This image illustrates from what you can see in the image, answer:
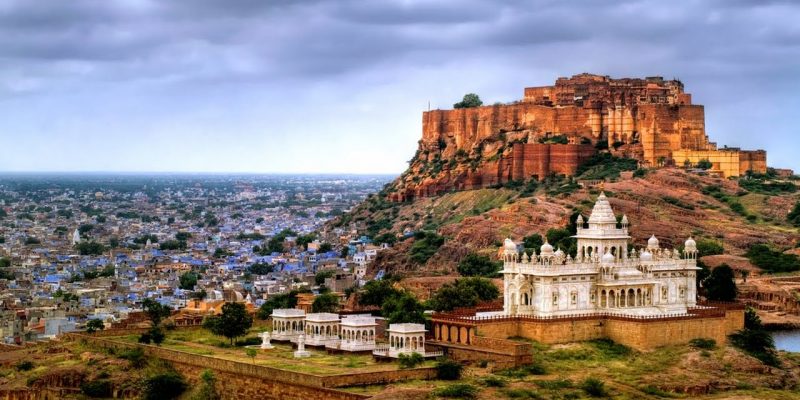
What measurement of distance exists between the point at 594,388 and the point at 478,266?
37312 millimetres

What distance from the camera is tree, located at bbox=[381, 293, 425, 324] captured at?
59.9m

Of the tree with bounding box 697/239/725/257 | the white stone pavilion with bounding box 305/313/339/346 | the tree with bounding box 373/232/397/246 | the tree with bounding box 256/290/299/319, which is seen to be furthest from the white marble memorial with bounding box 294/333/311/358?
the tree with bounding box 373/232/397/246

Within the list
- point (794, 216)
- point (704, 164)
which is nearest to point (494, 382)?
point (794, 216)

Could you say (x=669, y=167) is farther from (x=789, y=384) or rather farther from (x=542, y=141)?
(x=789, y=384)

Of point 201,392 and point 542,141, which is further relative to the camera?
point 542,141

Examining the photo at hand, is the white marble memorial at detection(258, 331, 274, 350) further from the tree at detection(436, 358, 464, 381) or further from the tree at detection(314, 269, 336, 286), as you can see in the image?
the tree at detection(314, 269, 336, 286)

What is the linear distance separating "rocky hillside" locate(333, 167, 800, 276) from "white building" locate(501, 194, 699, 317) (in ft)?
81.1

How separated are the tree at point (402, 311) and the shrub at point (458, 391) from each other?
9417 mm

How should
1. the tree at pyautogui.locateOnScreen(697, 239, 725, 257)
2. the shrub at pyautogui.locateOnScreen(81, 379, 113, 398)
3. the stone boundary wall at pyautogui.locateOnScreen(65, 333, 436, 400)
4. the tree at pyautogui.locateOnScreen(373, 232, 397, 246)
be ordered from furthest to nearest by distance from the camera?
the tree at pyautogui.locateOnScreen(373, 232, 397, 246), the tree at pyautogui.locateOnScreen(697, 239, 725, 257), the shrub at pyautogui.locateOnScreen(81, 379, 113, 398), the stone boundary wall at pyautogui.locateOnScreen(65, 333, 436, 400)

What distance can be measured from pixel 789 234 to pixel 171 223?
112 meters

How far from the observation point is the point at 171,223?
19675 cm

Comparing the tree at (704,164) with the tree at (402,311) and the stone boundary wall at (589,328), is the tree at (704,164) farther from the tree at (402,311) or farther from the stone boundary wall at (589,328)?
the stone boundary wall at (589,328)

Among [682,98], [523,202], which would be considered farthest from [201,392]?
[682,98]

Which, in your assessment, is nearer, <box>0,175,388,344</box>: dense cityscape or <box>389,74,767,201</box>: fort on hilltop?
<box>0,175,388,344</box>: dense cityscape
